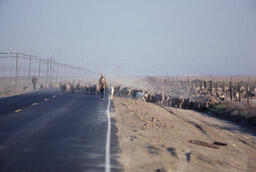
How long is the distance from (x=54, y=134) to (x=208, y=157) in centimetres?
513

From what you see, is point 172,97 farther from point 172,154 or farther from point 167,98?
point 172,154

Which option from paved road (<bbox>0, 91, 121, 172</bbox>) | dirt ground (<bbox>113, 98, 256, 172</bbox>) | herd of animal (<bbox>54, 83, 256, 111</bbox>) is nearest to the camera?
paved road (<bbox>0, 91, 121, 172</bbox>)

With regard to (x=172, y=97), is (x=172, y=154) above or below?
below

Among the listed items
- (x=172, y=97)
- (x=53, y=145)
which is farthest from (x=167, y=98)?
(x=53, y=145)

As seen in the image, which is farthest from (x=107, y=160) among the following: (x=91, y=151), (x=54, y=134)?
(x=54, y=134)

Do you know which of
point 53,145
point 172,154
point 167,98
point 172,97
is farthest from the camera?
point 172,97

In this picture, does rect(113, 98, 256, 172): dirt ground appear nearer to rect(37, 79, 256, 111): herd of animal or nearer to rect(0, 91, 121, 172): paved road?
rect(0, 91, 121, 172): paved road

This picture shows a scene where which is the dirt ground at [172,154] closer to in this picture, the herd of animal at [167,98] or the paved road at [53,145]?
the paved road at [53,145]

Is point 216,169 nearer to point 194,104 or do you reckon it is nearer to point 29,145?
point 29,145

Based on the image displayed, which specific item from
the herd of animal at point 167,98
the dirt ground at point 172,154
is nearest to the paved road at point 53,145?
the dirt ground at point 172,154

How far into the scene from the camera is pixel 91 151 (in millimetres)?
8430

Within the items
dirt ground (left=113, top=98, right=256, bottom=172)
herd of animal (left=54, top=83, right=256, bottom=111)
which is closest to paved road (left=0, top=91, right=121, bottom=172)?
dirt ground (left=113, top=98, right=256, bottom=172)

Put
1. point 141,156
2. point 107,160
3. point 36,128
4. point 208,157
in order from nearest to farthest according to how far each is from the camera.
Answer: point 107,160, point 141,156, point 208,157, point 36,128

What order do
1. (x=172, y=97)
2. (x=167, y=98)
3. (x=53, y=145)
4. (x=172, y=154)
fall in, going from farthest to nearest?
(x=172, y=97) < (x=167, y=98) < (x=53, y=145) < (x=172, y=154)
